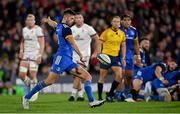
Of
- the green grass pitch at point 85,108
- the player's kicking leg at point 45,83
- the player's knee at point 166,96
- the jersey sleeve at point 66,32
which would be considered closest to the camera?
the green grass pitch at point 85,108

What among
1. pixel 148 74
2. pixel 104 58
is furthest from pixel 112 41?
pixel 148 74

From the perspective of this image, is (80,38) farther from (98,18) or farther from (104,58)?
(98,18)

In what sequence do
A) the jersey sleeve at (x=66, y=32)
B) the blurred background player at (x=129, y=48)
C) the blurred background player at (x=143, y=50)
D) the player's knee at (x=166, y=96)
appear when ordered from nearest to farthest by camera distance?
1. the jersey sleeve at (x=66, y=32)
2. the blurred background player at (x=129, y=48)
3. the player's knee at (x=166, y=96)
4. the blurred background player at (x=143, y=50)

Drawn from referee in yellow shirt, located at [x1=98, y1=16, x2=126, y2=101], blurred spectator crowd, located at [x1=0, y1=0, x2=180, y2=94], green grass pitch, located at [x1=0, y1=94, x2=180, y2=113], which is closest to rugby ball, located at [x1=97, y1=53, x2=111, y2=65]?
referee in yellow shirt, located at [x1=98, y1=16, x2=126, y2=101]

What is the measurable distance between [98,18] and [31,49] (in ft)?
31.3

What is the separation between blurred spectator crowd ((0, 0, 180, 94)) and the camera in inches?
1072

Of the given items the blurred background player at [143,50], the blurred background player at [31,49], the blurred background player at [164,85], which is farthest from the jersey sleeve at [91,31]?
the blurred background player at [164,85]

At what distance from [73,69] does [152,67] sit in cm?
441

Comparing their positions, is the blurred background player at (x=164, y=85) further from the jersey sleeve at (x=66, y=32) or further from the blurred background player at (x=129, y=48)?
the jersey sleeve at (x=66, y=32)

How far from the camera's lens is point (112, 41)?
18.4m

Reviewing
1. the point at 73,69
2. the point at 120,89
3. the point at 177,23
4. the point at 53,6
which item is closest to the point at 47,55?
the point at 53,6

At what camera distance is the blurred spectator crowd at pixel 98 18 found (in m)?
27.2

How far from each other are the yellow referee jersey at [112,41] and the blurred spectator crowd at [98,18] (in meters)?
8.28

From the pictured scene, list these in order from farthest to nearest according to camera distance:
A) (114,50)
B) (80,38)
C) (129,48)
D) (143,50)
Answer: (143,50)
(80,38)
(129,48)
(114,50)
